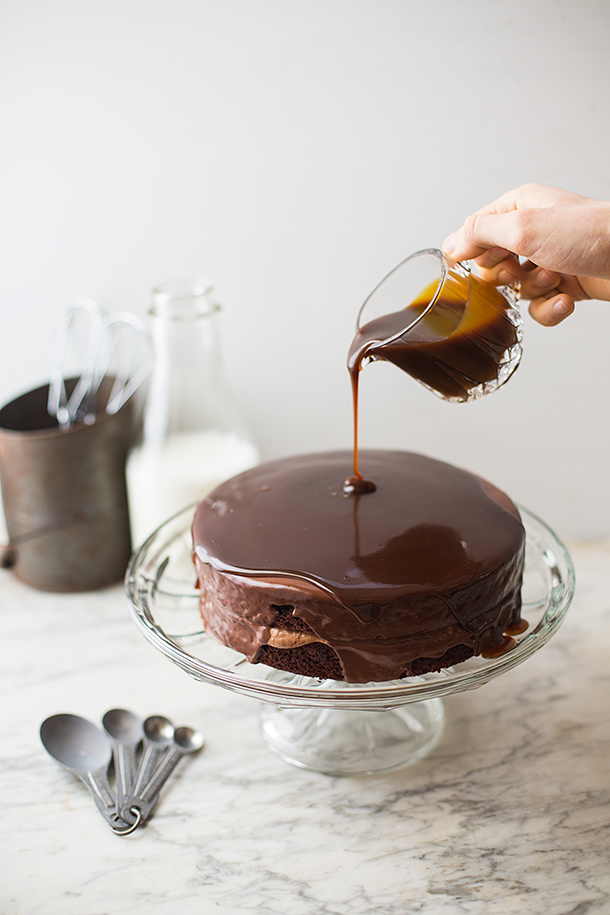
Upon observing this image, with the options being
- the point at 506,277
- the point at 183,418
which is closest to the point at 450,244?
the point at 506,277

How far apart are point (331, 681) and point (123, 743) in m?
0.30

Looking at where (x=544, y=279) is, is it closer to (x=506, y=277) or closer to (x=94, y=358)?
(x=506, y=277)

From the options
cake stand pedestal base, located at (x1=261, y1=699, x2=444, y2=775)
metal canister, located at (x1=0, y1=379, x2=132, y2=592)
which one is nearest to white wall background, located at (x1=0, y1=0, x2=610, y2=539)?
metal canister, located at (x1=0, y1=379, x2=132, y2=592)

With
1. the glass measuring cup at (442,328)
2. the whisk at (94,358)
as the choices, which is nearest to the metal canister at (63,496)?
the whisk at (94,358)

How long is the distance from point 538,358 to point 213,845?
97 centimetres

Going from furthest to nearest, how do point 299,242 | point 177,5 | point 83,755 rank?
point 299,242 < point 177,5 < point 83,755

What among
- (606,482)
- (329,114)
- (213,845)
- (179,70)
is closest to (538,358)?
(606,482)

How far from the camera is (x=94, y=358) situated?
5.07 ft

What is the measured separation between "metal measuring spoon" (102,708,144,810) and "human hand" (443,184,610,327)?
0.77 m

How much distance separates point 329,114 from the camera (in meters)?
1.35

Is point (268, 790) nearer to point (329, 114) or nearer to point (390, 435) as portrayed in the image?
point (390, 435)

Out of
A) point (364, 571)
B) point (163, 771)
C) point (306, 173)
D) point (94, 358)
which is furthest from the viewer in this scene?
point (94, 358)

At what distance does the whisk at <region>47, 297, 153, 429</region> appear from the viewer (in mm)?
1515

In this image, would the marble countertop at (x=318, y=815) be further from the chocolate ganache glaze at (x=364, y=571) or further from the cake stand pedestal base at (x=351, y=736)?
the chocolate ganache glaze at (x=364, y=571)
